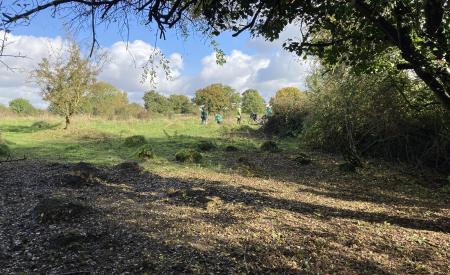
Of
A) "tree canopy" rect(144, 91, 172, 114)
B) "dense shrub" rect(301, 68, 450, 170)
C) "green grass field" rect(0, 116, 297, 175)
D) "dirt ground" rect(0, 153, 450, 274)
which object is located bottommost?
"dirt ground" rect(0, 153, 450, 274)

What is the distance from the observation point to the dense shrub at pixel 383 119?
12781mm

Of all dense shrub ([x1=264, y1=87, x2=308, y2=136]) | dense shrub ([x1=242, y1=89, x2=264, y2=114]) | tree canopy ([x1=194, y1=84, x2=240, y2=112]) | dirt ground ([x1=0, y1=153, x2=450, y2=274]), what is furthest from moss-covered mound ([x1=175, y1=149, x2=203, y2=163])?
dense shrub ([x1=242, y1=89, x2=264, y2=114])

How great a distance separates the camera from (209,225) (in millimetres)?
6812

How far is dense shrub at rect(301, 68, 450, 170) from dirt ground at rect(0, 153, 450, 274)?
7.16ft

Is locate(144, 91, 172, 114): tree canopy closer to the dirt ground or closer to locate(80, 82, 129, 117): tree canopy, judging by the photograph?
locate(80, 82, 129, 117): tree canopy

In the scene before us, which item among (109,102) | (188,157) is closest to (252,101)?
(109,102)

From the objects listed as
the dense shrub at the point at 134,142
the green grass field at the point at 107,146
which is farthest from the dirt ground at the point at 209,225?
the dense shrub at the point at 134,142

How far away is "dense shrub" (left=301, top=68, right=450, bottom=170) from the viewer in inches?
503

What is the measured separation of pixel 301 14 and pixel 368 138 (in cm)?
927

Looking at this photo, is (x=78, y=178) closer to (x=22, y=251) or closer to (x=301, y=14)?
(x=22, y=251)

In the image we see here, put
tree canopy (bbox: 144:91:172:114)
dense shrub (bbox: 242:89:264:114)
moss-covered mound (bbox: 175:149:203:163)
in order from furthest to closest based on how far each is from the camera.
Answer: dense shrub (bbox: 242:89:264:114) → tree canopy (bbox: 144:91:172:114) → moss-covered mound (bbox: 175:149:203:163)

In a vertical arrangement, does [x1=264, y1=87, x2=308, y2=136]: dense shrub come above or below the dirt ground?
above

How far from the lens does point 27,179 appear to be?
411 inches

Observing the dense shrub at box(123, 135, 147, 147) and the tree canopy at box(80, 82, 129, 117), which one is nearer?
the dense shrub at box(123, 135, 147, 147)
